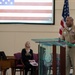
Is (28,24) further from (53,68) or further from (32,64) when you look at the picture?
(53,68)

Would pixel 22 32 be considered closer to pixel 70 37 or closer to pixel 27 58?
pixel 27 58

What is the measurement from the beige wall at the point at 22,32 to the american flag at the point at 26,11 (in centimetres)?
23

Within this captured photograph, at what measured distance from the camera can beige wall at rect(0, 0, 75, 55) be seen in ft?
34.3

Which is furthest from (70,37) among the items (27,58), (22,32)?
(22,32)

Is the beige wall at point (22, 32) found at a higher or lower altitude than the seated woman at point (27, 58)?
higher

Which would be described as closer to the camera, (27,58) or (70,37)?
(70,37)

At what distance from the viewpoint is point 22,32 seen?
10508 mm

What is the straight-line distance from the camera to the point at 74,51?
20.4 feet

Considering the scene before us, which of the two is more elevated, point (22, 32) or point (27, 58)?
point (22, 32)

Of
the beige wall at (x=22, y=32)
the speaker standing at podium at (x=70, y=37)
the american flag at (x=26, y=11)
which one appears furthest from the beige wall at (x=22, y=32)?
the speaker standing at podium at (x=70, y=37)

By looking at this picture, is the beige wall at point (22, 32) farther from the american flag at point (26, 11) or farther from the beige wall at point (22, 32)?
the american flag at point (26, 11)

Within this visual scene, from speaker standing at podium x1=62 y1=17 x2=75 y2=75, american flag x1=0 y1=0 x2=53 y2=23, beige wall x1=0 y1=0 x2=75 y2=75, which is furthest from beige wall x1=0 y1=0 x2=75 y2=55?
speaker standing at podium x1=62 y1=17 x2=75 y2=75

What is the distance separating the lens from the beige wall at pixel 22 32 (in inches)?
412

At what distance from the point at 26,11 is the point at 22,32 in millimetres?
816
